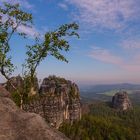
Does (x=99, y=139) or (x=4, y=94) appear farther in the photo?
(x=99, y=139)

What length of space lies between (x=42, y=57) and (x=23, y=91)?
194 inches

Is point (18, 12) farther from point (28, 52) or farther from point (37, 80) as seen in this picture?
point (37, 80)

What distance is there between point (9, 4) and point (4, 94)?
964 inches

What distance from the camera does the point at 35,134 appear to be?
1070 centimetres

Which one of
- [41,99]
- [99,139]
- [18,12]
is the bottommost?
[99,139]

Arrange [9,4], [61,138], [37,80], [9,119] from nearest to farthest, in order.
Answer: [61,138] < [9,119] < [9,4] < [37,80]

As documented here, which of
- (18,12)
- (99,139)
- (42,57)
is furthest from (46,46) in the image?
(99,139)

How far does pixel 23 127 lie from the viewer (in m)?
11.1

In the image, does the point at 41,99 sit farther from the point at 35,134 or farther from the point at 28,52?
the point at 35,134

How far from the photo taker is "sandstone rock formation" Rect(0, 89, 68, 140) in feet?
34.9

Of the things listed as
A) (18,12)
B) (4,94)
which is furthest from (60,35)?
(4,94)

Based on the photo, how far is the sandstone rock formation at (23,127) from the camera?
1062cm

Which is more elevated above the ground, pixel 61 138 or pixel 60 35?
pixel 60 35

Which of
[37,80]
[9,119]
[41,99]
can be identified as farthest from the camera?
[41,99]
